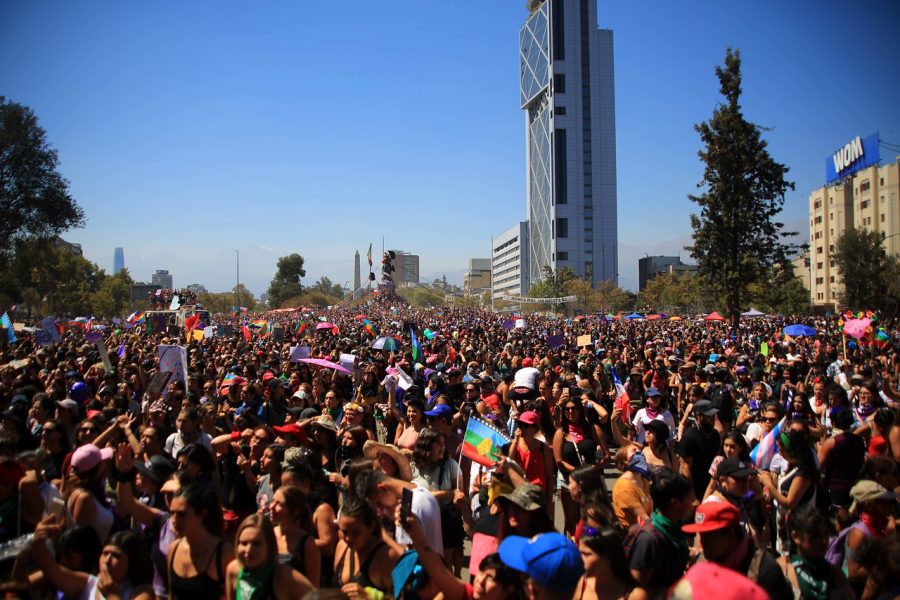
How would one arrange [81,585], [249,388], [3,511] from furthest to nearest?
[249,388]
[3,511]
[81,585]

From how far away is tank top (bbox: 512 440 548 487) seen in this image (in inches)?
216

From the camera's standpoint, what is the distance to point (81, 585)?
3547mm

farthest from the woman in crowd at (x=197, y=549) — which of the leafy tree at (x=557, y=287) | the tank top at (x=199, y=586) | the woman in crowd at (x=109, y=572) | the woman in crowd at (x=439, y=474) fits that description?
the leafy tree at (x=557, y=287)

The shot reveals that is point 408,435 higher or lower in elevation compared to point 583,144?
lower

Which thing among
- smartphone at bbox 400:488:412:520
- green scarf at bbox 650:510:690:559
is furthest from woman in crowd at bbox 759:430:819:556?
smartphone at bbox 400:488:412:520

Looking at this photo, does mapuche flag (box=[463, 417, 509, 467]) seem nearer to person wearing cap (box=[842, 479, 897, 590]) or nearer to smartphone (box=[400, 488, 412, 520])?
smartphone (box=[400, 488, 412, 520])

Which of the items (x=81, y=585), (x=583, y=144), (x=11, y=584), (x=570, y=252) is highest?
(x=583, y=144)

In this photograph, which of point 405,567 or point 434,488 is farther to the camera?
point 434,488

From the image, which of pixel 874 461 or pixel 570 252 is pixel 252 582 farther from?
pixel 570 252

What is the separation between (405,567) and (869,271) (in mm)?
62416

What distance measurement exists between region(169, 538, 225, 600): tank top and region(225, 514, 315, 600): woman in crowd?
0.29m

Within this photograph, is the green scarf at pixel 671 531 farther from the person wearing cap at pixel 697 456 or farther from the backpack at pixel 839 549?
the person wearing cap at pixel 697 456

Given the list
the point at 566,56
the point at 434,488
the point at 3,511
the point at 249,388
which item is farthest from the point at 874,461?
the point at 566,56

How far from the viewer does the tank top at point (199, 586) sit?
11.3 ft
